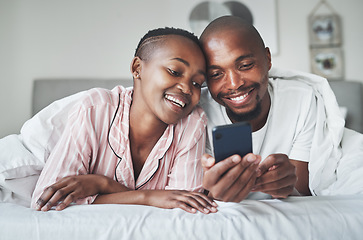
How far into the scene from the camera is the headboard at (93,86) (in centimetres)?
246

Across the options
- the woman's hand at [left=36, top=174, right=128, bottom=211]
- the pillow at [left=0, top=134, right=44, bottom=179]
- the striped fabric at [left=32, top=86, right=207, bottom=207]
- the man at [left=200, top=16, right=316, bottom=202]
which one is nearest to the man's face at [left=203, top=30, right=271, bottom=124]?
the man at [left=200, top=16, right=316, bottom=202]

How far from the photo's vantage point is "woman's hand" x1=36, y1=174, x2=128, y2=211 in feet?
2.69

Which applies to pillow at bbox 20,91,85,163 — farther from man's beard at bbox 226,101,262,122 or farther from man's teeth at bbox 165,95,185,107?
man's beard at bbox 226,101,262,122

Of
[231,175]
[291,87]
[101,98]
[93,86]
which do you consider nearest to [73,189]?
[101,98]

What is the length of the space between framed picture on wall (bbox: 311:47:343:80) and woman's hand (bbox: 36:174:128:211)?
233 cm

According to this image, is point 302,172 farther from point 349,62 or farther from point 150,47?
point 349,62

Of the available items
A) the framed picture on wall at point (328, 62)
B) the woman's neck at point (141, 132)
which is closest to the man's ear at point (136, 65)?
the woman's neck at point (141, 132)

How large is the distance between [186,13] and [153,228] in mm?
2316

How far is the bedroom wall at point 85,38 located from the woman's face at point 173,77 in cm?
173

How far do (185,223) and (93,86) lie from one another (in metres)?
2.01

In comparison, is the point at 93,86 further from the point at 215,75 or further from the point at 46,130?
the point at 215,75

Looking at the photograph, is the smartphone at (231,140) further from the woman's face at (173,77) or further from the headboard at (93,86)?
the headboard at (93,86)

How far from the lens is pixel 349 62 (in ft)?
9.04

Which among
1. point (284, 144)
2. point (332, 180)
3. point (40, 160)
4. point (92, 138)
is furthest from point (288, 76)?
→ point (40, 160)
